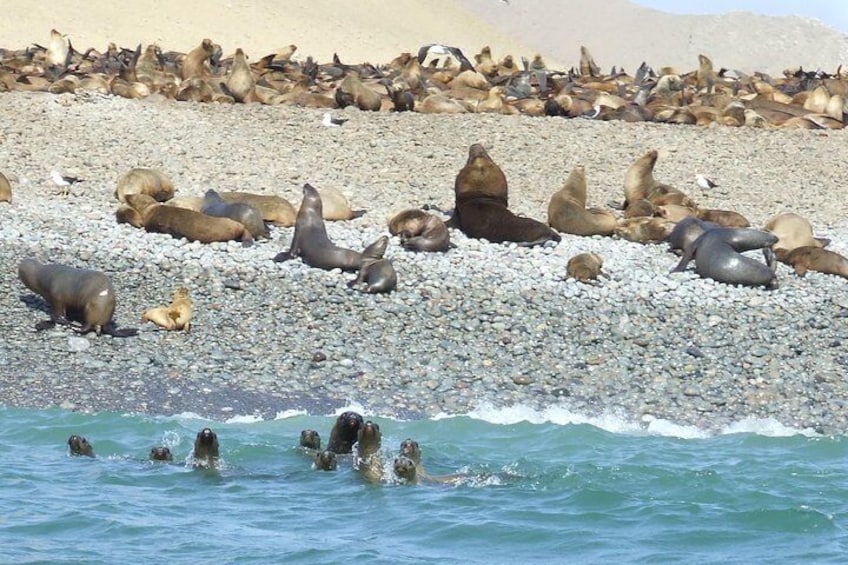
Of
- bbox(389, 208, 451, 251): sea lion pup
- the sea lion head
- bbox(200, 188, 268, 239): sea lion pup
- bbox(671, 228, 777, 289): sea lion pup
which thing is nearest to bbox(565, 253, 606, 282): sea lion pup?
bbox(671, 228, 777, 289): sea lion pup

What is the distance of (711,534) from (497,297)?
191 inches

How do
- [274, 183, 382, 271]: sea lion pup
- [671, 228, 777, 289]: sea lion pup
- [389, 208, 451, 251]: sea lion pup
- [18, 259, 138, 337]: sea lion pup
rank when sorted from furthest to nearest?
[389, 208, 451, 251]: sea lion pup, [671, 228, 777, 289]: sea lion pup, [274, 183, 382, 271]: sea lion pup, [18, 259, 138, 337]: sea lion pup

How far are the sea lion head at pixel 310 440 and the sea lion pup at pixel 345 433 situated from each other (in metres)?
0.16

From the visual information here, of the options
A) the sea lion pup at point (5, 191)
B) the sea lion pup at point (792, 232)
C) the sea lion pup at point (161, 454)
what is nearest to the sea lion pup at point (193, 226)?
the sea lion pup at point (5, 191)

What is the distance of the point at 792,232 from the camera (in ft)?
45.3

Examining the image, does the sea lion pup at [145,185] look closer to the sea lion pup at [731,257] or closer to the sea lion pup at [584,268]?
the sea lion pup at [584,268]

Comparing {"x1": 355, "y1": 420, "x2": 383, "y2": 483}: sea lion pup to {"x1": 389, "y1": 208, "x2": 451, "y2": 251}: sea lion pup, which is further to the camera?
{"x1": 389, "y1": 208, "x2": 451, "y2": 251}: sea lion pup

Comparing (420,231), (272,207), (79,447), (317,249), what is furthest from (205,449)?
(272,207)

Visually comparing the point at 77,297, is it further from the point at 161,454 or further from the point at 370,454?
the point at 370,454

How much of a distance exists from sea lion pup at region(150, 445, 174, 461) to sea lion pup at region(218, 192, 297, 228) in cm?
541

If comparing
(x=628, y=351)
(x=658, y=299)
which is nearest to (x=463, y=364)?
(x=628, y=351)

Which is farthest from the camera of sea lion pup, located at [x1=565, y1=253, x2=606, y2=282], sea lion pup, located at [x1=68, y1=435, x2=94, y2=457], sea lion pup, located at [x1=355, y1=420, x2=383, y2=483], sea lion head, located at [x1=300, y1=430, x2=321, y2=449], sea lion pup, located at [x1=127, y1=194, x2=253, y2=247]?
sea lion pup, located at [x1=127, y1=194, x2=253, y2=247]

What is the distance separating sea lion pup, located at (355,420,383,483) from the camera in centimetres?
737

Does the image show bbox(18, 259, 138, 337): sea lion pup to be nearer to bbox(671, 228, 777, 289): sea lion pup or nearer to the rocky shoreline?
the rocky shoreline
